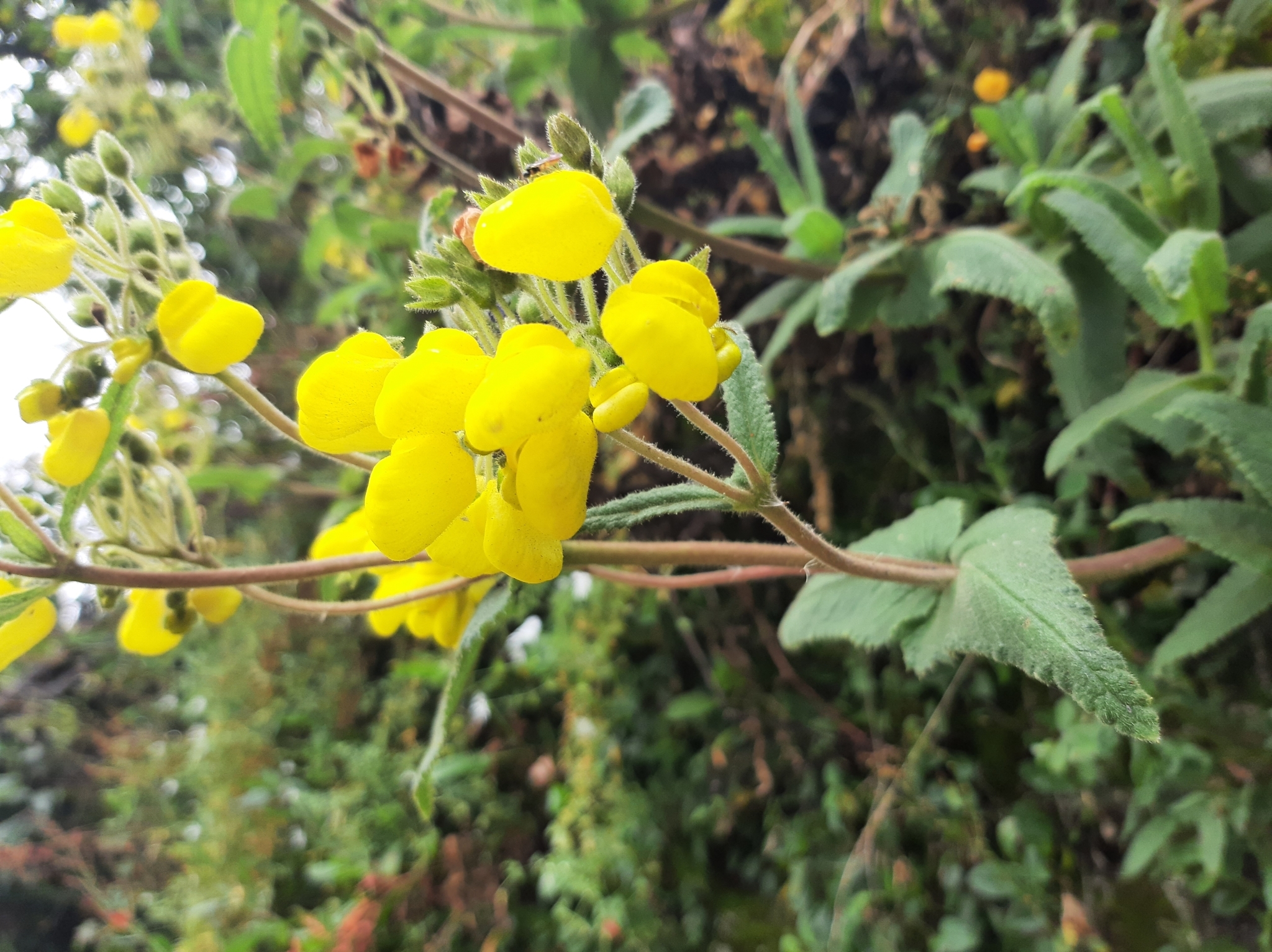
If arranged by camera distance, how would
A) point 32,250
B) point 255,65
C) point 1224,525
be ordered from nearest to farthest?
point 32,250
point 1224,525
point 255,65

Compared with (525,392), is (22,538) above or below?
below

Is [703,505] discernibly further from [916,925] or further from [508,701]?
[508,701]

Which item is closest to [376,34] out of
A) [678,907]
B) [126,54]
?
[126,54]

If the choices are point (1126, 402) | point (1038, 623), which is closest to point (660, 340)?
point (1038, 623)

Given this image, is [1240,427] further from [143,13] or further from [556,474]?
[143,13]

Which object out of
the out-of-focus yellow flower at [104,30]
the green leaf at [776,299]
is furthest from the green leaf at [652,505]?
the out-of-focus yellow flower at [104,30]

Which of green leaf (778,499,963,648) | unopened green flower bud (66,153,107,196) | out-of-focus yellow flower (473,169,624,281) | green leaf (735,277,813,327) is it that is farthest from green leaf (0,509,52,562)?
green leaf (735,277,813,327)

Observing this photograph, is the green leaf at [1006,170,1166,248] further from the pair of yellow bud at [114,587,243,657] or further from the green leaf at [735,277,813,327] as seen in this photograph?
the pair of yellow bud at [114,587,243,657]
